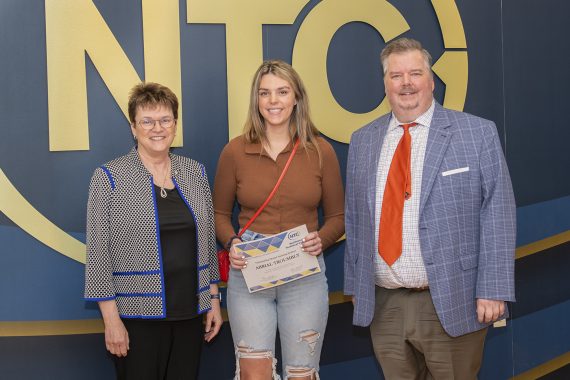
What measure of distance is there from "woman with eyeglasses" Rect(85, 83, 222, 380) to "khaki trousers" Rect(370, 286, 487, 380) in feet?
2.63

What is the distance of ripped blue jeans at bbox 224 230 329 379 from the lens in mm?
2906

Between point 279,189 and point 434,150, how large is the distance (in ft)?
2.45

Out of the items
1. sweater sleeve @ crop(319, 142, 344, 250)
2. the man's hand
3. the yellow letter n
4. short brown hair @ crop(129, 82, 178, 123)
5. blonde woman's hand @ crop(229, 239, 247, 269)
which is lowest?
the man's hand

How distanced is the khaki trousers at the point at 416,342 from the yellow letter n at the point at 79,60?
1.78m

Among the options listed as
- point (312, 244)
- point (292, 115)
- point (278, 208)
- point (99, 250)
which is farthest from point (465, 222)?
point (99, 250)

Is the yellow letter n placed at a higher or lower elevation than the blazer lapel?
higher

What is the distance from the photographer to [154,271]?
269 centimetres

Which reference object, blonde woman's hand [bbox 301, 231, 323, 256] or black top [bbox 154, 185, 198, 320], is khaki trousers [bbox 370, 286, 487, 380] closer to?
blonde woman's hand [bbox 301, 231, 323, 256]

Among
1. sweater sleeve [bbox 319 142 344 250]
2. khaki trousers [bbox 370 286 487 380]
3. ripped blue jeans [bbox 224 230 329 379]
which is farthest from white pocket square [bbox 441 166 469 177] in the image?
ripped blue jeans [bbox 224 230 329 379]

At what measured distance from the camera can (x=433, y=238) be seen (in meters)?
2.53

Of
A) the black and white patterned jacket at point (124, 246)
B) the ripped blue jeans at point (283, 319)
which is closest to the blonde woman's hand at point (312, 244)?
the ripped blue jeans at point (283, 319)

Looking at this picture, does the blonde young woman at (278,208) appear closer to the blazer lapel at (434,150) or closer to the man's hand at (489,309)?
the blazer lapel at (434,150)

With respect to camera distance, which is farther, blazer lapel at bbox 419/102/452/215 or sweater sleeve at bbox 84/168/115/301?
sweater sleeve at bbox 84/168/115/301

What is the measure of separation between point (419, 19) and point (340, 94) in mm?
693
